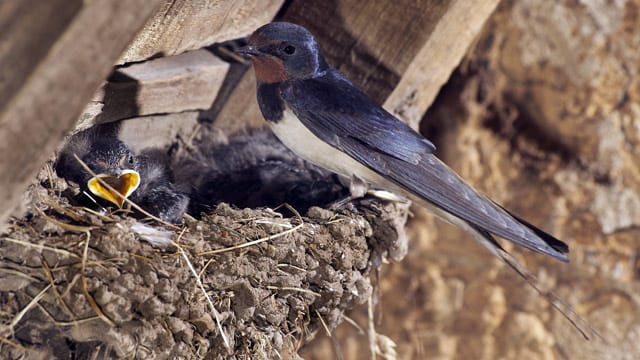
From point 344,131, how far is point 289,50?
0.81ft

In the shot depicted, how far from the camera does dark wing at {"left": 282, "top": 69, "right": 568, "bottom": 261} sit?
224cm

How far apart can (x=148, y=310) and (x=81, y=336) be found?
0.43 ft

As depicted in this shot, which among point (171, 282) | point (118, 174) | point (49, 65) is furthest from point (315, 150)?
point (49, 65)

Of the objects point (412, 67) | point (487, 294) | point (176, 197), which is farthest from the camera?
point (487, 294)

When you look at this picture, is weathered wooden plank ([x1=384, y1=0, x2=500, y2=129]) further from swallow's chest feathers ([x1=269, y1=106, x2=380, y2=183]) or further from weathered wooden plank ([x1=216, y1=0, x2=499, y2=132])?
swallow's chest feathers ([x1=269, y1=106, x2=380, y2=183])

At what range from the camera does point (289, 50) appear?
2305 mm

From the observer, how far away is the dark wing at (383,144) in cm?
224

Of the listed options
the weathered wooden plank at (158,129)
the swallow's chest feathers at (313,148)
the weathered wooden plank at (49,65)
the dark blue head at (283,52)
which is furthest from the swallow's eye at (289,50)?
the weathered wooden plank at (49,65)

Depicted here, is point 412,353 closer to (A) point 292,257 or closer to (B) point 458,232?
(B) point 458,232

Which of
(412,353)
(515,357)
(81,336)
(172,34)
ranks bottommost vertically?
(412,353)

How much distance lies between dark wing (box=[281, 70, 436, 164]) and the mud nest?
216 mm

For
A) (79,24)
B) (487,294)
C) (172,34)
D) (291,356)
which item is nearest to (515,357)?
(487,294)

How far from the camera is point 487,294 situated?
11.7ft

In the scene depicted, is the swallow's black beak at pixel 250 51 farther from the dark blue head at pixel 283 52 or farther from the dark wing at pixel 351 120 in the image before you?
the dark wing at pixel 351 120
